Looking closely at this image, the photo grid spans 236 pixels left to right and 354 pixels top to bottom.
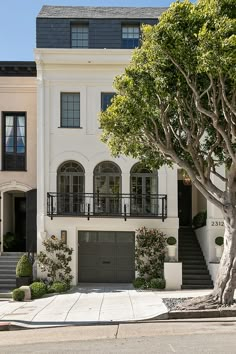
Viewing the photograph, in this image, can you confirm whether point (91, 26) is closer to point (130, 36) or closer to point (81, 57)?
point (130, 36)

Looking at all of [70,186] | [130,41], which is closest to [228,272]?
[70,186]

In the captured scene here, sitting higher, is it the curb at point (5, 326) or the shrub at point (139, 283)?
the curb at point (5, 326)

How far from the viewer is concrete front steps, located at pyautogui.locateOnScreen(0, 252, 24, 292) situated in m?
19.8

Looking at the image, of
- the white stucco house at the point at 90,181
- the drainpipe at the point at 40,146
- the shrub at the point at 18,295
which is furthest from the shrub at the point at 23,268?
the shrub at the point at 18,295

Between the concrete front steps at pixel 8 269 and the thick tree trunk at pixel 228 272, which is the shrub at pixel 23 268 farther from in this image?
the thick tree trunk at pixel 228 272

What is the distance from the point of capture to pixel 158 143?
1449cm

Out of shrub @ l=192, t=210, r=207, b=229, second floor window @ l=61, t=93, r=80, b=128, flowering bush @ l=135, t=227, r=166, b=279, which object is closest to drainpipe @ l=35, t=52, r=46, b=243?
second floor window @ l=61, t=93, r=80, b=128

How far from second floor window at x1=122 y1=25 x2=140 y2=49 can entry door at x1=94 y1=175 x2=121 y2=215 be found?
18.8 ft

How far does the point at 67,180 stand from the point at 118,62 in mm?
5247

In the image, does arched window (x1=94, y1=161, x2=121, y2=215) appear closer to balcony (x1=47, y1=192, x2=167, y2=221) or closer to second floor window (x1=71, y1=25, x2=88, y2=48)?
balcony (x1=47, y1=192, x2=167, y2=221)

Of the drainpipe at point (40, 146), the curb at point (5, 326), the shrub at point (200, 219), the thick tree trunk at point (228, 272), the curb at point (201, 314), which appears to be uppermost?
the drainpipe at point (40, 146)

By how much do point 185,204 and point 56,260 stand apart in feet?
24.8

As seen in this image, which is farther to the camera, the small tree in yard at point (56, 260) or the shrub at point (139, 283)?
the small tree in yard at point (56, 260)

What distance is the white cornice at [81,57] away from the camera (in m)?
20.9
